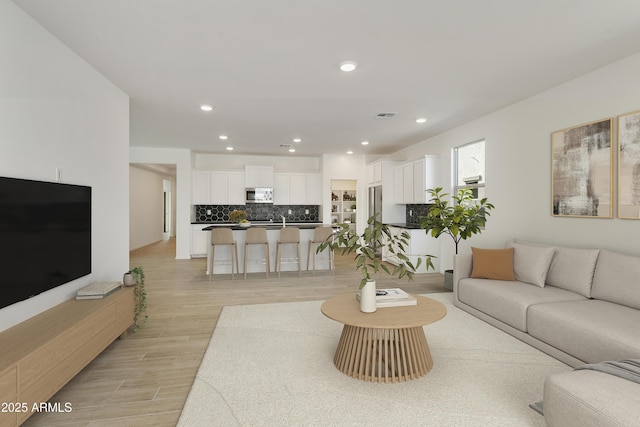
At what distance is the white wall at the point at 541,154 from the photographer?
3146 millimetres

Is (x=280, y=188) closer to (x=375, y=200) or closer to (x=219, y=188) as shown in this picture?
(x=219, y=188)

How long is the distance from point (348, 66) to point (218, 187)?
19.2 feet

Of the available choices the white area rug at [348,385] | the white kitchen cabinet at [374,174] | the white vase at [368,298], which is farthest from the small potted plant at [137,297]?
the white kitchen cabinet at [374,174]

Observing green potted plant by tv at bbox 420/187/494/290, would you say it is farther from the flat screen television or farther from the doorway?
the doorway

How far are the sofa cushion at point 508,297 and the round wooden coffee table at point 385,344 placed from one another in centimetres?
104

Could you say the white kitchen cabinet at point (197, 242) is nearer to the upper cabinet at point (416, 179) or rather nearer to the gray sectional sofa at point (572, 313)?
the upper cabinet at point (416, 179)

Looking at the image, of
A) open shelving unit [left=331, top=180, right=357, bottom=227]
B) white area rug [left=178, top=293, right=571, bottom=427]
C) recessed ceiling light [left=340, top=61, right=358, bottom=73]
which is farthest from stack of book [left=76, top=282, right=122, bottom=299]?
open shelving unit [left=331, top=180, right=357, bottom=227]

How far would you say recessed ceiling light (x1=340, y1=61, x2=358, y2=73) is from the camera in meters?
3.13

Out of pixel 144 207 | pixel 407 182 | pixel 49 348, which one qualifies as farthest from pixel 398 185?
pixel 144 207

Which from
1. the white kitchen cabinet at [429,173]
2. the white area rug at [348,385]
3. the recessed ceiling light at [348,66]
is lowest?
the white area rug at [348,385]

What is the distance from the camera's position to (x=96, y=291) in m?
2.77

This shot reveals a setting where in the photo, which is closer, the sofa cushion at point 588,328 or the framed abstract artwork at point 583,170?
the sofa cushion at point 588,328

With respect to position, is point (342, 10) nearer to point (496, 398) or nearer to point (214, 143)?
point (496, 398)

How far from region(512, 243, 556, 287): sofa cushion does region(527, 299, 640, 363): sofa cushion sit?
1.62 ft
